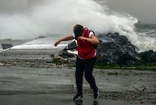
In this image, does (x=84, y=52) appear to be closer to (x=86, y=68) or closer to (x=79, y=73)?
(x=86, y=68)

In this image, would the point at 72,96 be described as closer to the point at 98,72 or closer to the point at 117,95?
the point at 117,95

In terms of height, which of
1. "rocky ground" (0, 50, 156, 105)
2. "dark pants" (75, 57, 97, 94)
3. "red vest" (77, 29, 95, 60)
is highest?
"red vest" (77, 29, 95, 60)

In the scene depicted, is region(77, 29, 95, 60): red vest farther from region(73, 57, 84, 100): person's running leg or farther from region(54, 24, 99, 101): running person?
region(73, 57, 84, 100): person's running leg

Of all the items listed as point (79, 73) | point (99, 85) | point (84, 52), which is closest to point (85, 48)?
point (84, 52)

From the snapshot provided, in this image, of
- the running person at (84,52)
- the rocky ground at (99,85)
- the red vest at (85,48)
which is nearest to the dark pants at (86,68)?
the running person at (84,52)

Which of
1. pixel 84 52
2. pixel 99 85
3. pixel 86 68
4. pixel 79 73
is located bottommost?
pixel 99 85

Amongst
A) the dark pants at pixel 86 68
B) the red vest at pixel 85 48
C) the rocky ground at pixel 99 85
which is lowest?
the rocky ground at pixel 99 85

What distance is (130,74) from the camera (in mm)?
12227

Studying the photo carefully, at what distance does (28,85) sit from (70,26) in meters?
40.3

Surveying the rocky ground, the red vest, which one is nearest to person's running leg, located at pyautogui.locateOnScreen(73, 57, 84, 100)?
the red vest

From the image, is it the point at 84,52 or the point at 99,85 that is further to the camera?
the point at 99,85

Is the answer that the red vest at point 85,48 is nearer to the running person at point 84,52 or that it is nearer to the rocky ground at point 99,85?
the running person at point 84,52

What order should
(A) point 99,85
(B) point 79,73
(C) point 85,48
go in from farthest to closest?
(A) point 99,85, (B) point 79,73, (C) point 85,48

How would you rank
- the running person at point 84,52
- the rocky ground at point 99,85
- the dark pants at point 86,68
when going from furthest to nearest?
the rocky ground at point 99,85 < the dark pants at point 86,68 < the running person at point 84,52
